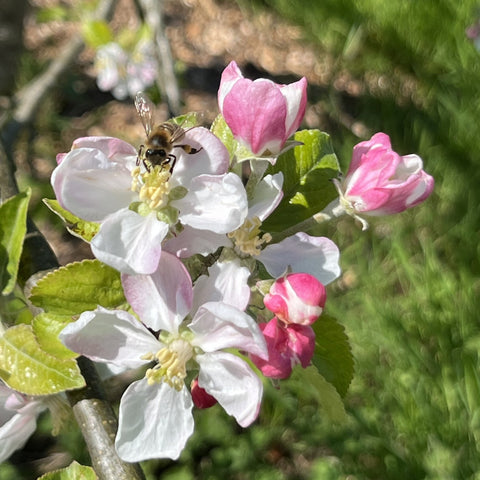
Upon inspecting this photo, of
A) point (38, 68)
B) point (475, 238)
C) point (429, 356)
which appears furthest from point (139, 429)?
point (38, 68)

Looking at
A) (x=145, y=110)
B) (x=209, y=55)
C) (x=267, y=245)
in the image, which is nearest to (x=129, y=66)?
(x=209, y=55)

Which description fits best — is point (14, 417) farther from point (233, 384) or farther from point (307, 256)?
point (307, 256)

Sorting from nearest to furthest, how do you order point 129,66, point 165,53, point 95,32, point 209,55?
point 165,53, point 95,32, point 129,66, point 209,55

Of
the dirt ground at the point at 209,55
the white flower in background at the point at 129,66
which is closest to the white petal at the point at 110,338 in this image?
the white flower in background at the point at 129,66

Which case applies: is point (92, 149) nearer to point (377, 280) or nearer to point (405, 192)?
point (405, 192)

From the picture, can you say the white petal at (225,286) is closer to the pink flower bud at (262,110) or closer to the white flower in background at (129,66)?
the pink flower bud at (262,110)

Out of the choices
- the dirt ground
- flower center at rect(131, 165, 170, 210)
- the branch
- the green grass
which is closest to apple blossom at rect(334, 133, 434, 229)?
flower center at rect(131, 165, 170, 210)

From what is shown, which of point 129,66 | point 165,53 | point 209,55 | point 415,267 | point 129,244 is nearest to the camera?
point 129,244
